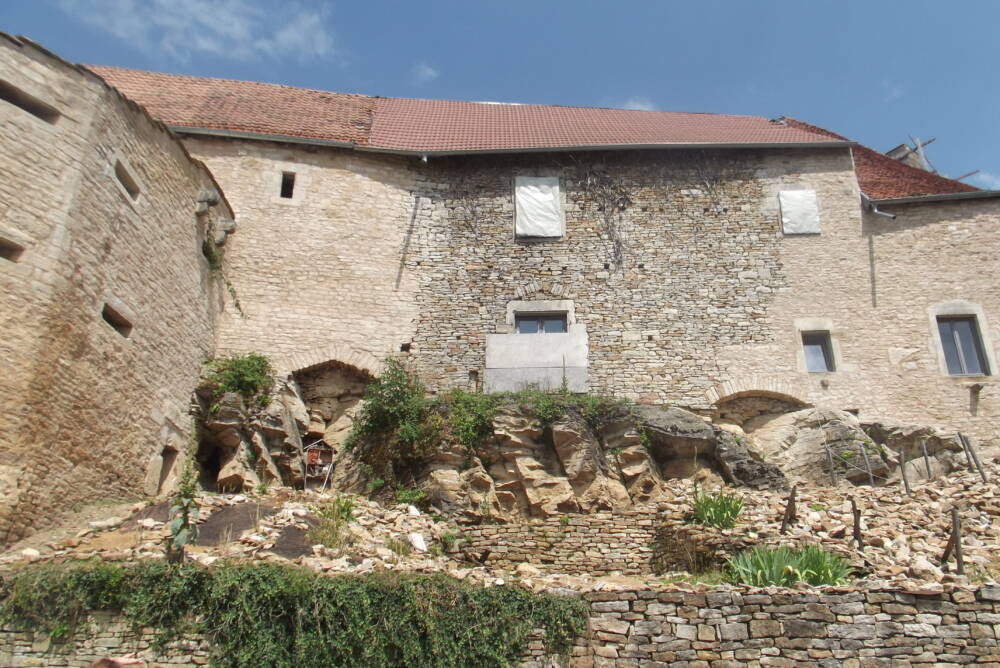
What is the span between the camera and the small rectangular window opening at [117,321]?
32.9 feet

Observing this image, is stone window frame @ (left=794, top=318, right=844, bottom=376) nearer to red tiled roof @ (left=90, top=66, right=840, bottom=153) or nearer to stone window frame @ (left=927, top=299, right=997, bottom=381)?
stone window frame @ (left=927, top=299, right=997, bottom=381)

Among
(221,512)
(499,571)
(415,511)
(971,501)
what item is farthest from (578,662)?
(971,501)

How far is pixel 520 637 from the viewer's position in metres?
7.46

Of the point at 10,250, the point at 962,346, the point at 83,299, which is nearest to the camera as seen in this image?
the point at 10,250

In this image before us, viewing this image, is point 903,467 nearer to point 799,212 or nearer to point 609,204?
point 799,212

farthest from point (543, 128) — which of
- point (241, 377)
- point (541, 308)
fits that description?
point (241, 377)

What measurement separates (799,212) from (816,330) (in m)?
2.40

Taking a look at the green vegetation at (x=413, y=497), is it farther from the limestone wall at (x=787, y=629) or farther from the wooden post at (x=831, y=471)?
the wooden post at (x=831, y=471)

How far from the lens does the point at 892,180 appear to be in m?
15.9

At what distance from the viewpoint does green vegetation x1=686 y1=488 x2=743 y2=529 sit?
31.7 ft

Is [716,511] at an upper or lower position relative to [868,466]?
lower

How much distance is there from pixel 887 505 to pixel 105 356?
995cm

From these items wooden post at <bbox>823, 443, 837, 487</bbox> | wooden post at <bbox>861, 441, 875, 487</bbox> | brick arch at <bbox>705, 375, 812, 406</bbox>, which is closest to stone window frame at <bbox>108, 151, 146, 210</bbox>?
brick arch at <bbox>705, 375, 812, 406</bbox>

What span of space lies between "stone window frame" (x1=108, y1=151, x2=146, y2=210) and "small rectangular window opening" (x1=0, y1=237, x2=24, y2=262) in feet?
5.71
